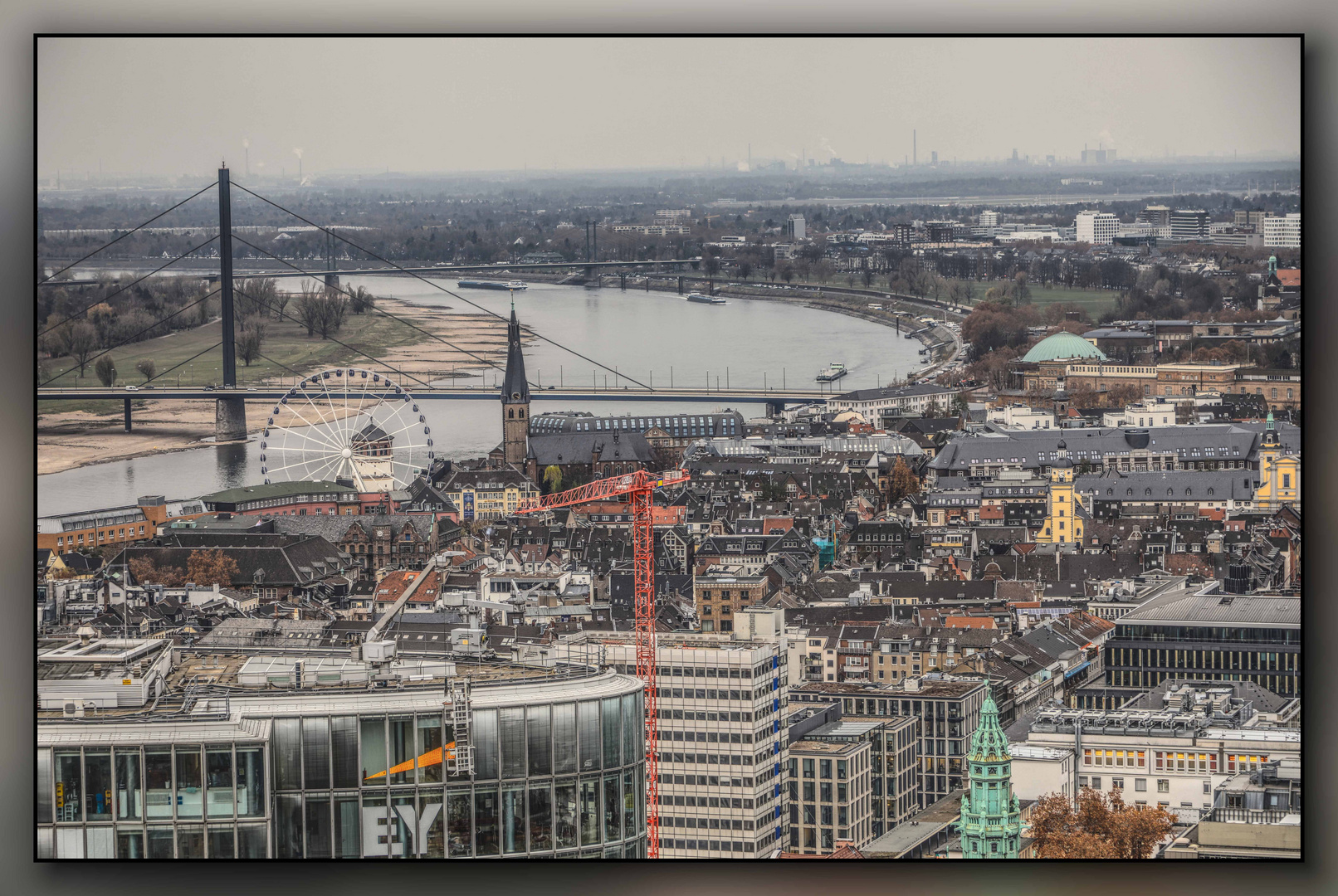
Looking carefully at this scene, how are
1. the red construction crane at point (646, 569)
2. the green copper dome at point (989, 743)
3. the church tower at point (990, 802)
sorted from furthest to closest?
1. the green copper dome at point (989, 743)
2. the church tower at point (990, 802)
3. the red construction crane at point (646, 569)

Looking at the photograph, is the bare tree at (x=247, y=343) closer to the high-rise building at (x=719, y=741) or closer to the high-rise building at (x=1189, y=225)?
the high-rise building at (x=719, y=741)

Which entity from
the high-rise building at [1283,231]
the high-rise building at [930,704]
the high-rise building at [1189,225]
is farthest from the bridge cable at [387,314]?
the high-rise building at [1283,231]

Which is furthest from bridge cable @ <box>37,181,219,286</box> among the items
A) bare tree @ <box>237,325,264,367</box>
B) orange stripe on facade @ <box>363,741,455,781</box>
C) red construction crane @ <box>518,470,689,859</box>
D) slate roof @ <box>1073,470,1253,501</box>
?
slate roof @ <box>1073,470,1253,501</box>

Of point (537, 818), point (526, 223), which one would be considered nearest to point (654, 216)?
point (526, 223)

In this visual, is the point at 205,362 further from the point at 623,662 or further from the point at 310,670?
the point at 310,670

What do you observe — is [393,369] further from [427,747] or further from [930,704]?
[427,747]

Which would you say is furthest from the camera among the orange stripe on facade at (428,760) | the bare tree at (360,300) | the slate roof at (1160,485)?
the slate roof at (1160,485)

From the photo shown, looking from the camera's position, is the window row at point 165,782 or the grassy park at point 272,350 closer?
the window row at point 165,782
